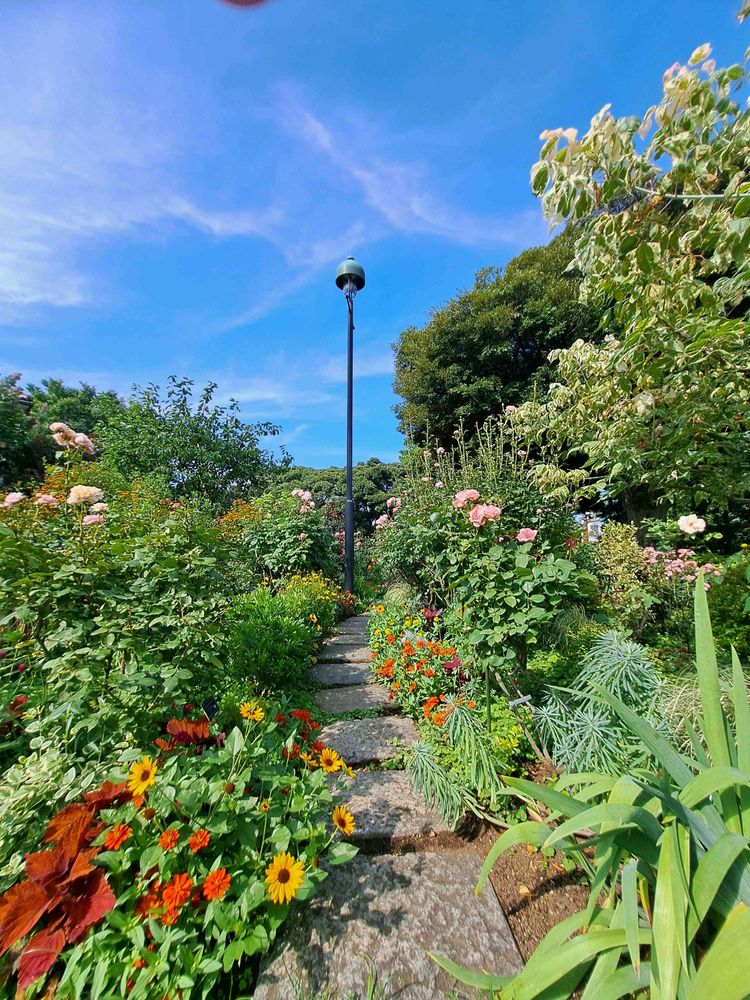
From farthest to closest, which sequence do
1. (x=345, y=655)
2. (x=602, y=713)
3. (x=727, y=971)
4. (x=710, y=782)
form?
(x=345, y=655)
(x=602, y=713)
(x=710, y=782)
(x=727, y=971)

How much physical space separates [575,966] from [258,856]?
87cm

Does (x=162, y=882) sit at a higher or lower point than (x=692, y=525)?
lower

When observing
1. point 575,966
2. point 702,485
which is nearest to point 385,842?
point 575,966

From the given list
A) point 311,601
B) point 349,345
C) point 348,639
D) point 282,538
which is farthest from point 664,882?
point 349,345

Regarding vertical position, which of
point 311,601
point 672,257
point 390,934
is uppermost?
point 672,257

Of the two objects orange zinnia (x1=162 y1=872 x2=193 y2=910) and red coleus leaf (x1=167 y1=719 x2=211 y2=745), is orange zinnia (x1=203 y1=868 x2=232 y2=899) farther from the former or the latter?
red coleus leaf (x1=167 y1=719 x2=211 y2=745)

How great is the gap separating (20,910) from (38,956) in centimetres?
11

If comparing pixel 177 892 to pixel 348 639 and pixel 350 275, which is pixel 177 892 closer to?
pixel 348 639

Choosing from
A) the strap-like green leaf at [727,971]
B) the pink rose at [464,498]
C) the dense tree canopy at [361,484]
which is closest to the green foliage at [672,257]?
the pink rose at [464,498]

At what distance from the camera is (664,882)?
89cm

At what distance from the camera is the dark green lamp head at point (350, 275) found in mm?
5766

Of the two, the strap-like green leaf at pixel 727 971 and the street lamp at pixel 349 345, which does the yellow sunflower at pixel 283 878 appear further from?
the street lamp at pixel 349 345

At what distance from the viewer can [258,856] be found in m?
1.09

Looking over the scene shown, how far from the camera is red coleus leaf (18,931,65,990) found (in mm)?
828
